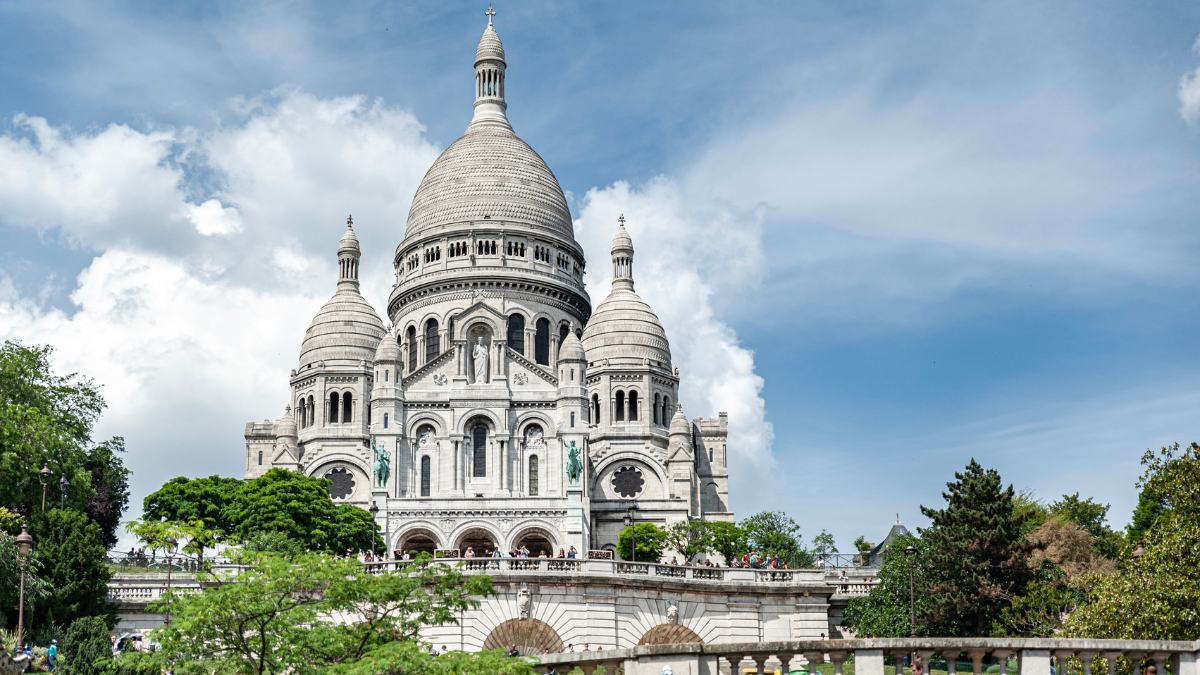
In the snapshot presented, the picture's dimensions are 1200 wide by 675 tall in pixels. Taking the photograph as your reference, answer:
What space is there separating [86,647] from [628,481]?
61481mm

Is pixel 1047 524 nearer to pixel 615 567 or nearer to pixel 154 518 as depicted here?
pixel 615 567

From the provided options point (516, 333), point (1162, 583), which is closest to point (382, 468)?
point (516, 333)

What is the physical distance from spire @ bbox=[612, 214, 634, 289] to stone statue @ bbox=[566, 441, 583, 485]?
22.3 meters

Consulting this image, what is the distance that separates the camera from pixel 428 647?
29016 millimetres

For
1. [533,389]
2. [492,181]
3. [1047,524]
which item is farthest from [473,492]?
[1047,524]

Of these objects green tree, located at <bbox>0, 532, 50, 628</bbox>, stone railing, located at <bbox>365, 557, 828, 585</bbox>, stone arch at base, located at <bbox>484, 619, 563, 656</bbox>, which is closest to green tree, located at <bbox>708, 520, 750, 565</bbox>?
stone railing, located at <bbox>365, 557, 828, 585</bbox>

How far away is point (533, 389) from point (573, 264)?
1828 cm

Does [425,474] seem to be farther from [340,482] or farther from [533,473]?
[340,482]

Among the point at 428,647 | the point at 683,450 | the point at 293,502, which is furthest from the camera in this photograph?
the point at 683,450

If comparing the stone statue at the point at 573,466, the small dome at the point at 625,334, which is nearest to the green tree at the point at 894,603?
the stone statue at the point at 573,466

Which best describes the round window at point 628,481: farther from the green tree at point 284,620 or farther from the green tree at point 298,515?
the green tree at point 284,620

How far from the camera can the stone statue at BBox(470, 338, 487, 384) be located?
96438mm

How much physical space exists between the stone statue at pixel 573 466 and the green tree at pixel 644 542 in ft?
13.3

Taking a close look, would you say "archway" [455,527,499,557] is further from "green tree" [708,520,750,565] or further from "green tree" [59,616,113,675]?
"green tree" [59,616,113,675]
